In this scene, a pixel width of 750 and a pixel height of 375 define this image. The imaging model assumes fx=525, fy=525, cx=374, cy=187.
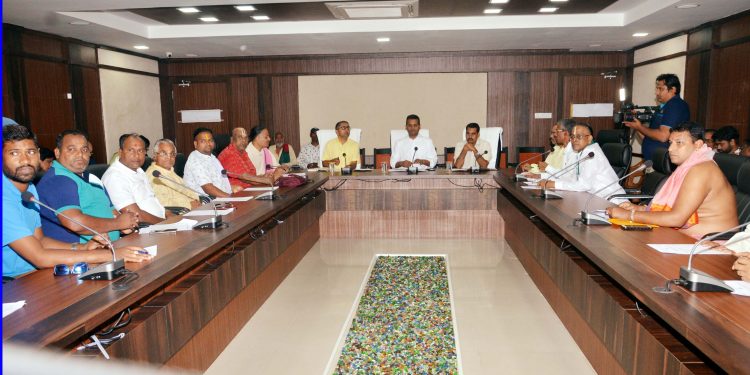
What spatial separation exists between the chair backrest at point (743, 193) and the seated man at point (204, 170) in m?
3.50

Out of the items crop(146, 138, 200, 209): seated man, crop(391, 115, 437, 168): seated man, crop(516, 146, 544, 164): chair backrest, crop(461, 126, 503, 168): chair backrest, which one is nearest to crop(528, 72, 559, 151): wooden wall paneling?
crop(516, 146, 544, 164): chair backrest

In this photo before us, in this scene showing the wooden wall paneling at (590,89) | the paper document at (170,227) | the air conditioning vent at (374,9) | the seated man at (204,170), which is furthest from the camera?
the wooden wall paneling at (590,89)

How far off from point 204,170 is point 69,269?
2404mm

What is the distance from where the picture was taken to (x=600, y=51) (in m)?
8.67

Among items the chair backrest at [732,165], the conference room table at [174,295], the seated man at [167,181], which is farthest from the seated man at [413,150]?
the chair backrest at [732,165]

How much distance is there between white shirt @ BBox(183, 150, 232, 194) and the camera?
4.29 metres

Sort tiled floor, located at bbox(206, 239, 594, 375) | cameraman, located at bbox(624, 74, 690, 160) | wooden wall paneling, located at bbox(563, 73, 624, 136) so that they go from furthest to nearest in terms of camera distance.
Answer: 1. wooden wall paneling, located at bbox(563, 73, 624, 136)
2. cameraman, located at bbox(624, 74, 690, 160)
3. tiled floor, located at bbox(206, 239, 594, 375)

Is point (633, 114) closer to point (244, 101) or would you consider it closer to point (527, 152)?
point (527, 152)

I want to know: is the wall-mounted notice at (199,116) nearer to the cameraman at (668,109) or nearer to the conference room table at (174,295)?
the conference room table at (174,295)

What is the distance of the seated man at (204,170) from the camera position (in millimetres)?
4281

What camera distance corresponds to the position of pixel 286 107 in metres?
9.21

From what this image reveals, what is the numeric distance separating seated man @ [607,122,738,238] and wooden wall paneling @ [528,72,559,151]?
6289mm

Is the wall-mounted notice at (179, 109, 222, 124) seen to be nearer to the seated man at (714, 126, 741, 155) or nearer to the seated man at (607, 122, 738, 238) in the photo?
the seated man at (714, 126, 741, 155)

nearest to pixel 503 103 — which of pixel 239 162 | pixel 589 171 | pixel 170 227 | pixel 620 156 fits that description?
pixel 620 156
